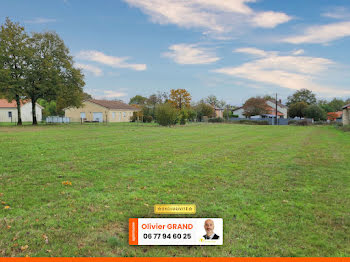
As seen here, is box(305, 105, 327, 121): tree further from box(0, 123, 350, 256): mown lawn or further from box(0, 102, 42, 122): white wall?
box(0, 123, 350, 256): mown lawn

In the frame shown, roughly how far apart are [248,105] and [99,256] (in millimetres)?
73722

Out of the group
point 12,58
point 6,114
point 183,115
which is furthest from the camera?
point 6,114

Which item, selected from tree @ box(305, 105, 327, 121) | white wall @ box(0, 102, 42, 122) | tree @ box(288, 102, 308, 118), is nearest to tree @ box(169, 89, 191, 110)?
white wall @ box(0, 102, 42, 122)

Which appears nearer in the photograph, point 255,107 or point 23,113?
point 23,113

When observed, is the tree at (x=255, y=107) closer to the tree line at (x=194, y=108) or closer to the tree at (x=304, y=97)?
the tree line at (x=194, y=108)

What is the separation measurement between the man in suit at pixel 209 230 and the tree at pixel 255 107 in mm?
71940

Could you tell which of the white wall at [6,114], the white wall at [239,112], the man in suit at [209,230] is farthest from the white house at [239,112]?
the man in suit at [209,230]

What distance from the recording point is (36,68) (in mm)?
34875

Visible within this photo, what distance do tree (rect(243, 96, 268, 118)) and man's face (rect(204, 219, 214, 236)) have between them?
236 ft

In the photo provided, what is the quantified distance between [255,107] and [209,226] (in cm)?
7231

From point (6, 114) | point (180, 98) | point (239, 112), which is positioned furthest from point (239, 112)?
point (6, 114)

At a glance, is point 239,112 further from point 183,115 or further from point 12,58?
point 12,58

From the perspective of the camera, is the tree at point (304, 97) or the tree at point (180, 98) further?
the tree at point (304, 97)

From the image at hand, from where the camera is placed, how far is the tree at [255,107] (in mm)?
71375
